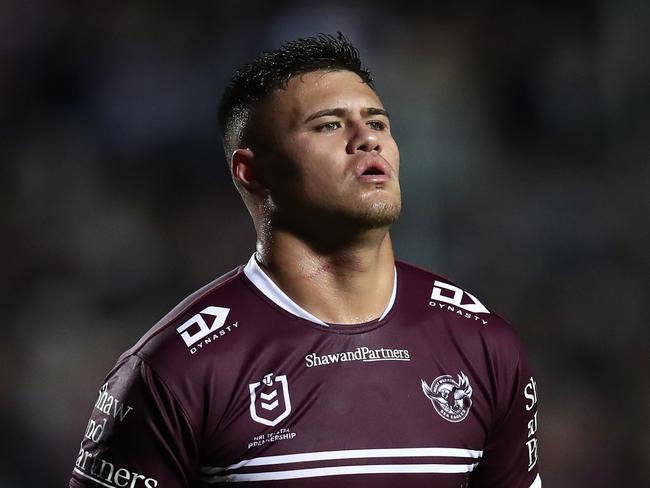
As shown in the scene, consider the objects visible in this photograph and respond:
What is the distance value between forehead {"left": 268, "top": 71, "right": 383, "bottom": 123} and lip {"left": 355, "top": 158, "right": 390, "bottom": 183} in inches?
8.9

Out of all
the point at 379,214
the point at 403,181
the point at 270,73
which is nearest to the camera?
the point at 379,214

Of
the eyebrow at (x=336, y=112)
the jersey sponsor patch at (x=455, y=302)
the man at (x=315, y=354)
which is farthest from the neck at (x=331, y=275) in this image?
the eyebrow at (x=336, y=112)

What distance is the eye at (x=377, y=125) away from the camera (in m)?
3.24

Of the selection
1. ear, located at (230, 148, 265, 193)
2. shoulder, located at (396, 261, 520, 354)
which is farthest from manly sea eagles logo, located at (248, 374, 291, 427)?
ear, located at (230, 148, 265, 193)

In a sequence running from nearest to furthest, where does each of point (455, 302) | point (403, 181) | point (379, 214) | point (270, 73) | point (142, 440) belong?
1. point (142, 440)
2. point (379, 214)
3. point (270, 73)
4. point (455, 302)
5. point (403, 181)

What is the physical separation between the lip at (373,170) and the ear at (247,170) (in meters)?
0.38

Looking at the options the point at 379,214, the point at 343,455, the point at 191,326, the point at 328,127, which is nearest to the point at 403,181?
the point at 328,127

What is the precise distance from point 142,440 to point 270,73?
49.6 inches

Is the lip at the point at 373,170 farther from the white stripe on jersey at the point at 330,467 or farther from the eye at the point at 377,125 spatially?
the white stripe on jersey at the point at 330,467

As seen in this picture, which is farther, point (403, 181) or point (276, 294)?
point (403, 181)

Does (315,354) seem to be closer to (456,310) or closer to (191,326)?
(191,326)

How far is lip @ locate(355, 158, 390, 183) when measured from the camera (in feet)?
10.1

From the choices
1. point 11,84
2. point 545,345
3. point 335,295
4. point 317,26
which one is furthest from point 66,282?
point 335,295

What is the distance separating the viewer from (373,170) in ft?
10.2
